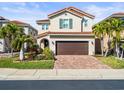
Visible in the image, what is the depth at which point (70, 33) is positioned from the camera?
126 ft

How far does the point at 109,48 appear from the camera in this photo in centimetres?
3859

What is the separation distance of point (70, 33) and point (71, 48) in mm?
2017

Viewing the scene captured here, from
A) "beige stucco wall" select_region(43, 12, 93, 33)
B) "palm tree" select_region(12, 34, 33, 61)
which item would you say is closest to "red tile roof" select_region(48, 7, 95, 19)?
"beige stucco wall" select_region(43, 12, 93, 33)

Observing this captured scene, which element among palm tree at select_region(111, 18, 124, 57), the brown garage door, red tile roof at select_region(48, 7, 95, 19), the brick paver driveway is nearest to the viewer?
the brick paver driveway

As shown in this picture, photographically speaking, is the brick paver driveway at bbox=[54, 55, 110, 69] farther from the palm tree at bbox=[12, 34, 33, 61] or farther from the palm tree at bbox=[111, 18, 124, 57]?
the palm tree at bbox=[111, 18, 124, 57]

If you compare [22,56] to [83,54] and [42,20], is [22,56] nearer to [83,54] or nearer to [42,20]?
[83,54]

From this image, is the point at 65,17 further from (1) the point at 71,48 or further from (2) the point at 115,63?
→ (2) the point at 115,63

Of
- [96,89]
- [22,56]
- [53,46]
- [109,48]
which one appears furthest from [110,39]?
[96,89]

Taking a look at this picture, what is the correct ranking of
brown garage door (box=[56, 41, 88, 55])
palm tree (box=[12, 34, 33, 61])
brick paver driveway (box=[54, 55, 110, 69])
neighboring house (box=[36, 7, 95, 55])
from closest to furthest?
1. brick paver driveway (box=[54, 55, 110, 69])
2. palm tree (box=[12, 34, 33, 61])
3. neighboring house (box=[36, 7, 95, 55])
4. brown garage door (box=[56, 41, 88, 55])

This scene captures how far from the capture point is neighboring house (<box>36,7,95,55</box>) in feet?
126

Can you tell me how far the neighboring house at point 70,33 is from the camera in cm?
3831

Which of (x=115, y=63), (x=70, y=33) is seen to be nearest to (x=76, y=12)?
(x=70, y=33)

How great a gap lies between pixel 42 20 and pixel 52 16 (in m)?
5.97

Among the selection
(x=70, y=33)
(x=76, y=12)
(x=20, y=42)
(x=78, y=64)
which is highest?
(x=76, y=12)
